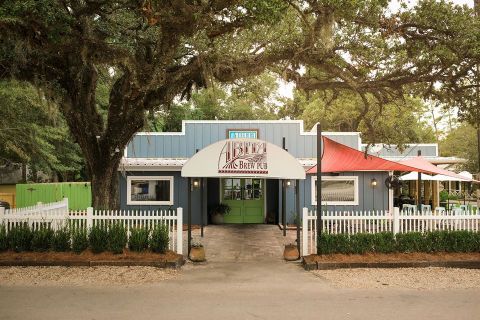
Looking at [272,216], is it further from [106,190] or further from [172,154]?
[106,190]

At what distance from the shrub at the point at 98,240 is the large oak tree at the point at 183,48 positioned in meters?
1.81

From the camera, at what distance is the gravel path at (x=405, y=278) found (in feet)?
28.6

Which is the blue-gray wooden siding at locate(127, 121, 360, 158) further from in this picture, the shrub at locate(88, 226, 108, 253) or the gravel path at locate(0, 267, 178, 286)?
the gravel path at locate(0, 267, 178, 286)

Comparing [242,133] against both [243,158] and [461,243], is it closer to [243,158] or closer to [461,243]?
[243,158]

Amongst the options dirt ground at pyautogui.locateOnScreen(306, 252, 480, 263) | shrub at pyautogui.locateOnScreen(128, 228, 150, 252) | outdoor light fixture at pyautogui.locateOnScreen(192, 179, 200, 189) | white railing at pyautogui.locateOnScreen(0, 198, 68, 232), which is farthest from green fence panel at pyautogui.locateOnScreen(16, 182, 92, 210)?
dirt ground at pyautogui.locateOnScreen(306, 252, 480, 263)

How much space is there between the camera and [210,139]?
1894cm

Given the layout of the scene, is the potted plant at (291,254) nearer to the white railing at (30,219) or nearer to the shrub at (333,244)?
the shrub at (333,244)

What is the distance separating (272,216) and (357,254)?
897 cm

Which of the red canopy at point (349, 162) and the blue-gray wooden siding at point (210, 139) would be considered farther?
the blue-gray wooden siding at point (210, 139)

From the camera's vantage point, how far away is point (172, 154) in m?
19.0

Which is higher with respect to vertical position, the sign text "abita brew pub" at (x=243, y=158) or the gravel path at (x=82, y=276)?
the sign text "abita brew pub" at (x=243, y=158)

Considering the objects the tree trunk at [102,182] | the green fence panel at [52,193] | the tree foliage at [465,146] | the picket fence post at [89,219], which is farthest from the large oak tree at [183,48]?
the tree foliage at [465,146]

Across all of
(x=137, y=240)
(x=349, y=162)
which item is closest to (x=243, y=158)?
(x=137, y=240)

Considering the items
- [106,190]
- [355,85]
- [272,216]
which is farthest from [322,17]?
[272,216]
